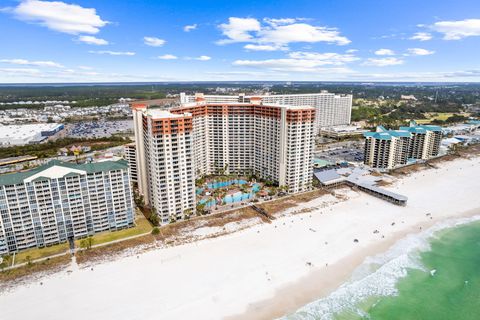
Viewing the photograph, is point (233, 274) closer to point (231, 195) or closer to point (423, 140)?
point (231, 195)

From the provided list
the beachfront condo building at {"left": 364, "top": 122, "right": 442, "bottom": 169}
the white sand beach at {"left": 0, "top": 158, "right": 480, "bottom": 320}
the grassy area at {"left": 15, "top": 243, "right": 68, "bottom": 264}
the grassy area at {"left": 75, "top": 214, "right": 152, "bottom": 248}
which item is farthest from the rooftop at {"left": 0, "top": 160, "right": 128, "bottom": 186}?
the beachfront condo building at {"left": 364, "top": 122, "right": 442, "bottom": 169}

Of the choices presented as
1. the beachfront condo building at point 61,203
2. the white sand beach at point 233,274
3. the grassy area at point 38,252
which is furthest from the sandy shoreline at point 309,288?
the grassy area at point 38,252

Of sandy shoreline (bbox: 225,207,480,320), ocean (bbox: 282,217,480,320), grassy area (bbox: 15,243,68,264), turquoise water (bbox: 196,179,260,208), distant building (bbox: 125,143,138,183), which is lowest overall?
ocean (bbox: 282,217,480,320)

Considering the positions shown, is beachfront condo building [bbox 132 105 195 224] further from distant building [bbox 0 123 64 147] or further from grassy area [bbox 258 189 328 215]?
distant building [bbox 0 123 64 147]

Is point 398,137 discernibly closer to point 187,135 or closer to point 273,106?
point 273,106

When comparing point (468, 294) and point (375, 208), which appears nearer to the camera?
point (468, 294)

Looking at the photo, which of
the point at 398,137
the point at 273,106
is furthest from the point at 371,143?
the point at 273,106
